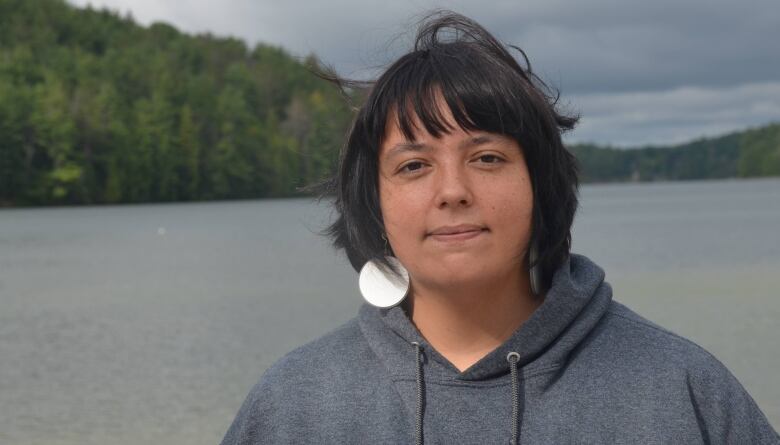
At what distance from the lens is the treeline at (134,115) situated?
8231 centimetres

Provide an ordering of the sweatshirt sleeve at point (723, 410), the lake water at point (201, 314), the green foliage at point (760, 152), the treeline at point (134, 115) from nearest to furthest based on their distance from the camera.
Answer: the sweatshirt sleeve at point (723, 410) < the lake water at point (201, 314) < the treeline at point (134, 115) < the green foliage at point (760, 152)

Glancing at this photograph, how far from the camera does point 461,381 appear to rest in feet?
6.48

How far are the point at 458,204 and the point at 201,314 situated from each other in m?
17.9

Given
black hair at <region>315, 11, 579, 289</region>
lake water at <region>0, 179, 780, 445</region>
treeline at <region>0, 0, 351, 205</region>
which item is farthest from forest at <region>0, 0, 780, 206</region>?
black hair at <region>315, 11, 579, 289</region>

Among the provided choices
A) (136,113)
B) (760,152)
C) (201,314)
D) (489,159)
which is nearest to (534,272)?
(489,159)

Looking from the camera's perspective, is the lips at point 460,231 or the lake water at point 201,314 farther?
the lake water at point 201,314

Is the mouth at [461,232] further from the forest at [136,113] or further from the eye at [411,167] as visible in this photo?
the forest at [136,113]

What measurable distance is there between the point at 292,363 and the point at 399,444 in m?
0.26

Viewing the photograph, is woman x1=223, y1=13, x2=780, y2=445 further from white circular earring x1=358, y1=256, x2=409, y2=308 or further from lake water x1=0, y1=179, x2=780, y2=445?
lake water x1=0, y1=179, x2=780, y2=445

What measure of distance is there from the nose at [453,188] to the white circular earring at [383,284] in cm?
22

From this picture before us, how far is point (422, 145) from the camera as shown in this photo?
78.4 inches

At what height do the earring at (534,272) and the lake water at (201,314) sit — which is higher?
the earring at (534,272)

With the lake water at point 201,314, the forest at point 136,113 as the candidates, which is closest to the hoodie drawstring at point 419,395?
the lake water at point 201,314

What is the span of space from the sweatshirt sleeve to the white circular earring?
1.88 feet
